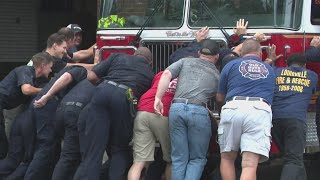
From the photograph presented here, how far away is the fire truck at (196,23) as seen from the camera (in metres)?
7.02

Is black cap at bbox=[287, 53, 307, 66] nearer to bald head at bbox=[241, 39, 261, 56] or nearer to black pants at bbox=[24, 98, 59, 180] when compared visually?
bald head at bbox=[241, 39, 261, 56]

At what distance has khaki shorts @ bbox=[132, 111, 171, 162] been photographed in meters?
6.68

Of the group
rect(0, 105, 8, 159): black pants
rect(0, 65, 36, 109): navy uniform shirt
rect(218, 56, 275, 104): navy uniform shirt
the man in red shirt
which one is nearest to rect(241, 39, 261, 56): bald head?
rect(218, 56, 275, 104): navy uniform shirt

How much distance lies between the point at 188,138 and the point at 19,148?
2.37 metres

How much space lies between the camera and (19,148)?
761 centimetres

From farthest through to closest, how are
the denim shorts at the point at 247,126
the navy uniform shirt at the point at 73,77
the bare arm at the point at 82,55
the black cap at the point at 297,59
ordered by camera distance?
the bare arm at the point at 82,55 → the navy uniform shirt at the point at 73,77 → the black cap at the point at 297,59 → the denim shorts at the point at 247,126

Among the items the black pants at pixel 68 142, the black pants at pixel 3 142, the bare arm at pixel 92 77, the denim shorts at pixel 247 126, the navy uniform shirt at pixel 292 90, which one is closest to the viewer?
the denim shorts at pixel 247 126

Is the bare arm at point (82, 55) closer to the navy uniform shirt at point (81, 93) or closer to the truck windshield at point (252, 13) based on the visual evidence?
the navy uniform shirt at point (81, 93)

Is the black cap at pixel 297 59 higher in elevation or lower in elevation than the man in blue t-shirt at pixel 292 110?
higher

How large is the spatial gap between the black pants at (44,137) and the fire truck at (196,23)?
103 cm

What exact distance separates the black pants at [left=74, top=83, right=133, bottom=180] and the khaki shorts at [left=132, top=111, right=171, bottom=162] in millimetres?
101

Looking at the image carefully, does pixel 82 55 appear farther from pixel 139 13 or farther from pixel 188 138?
pixel 188 138

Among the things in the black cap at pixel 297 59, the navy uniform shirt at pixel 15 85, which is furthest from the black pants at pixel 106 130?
the black cap at pixel 297 59

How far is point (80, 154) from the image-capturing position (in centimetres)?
704
